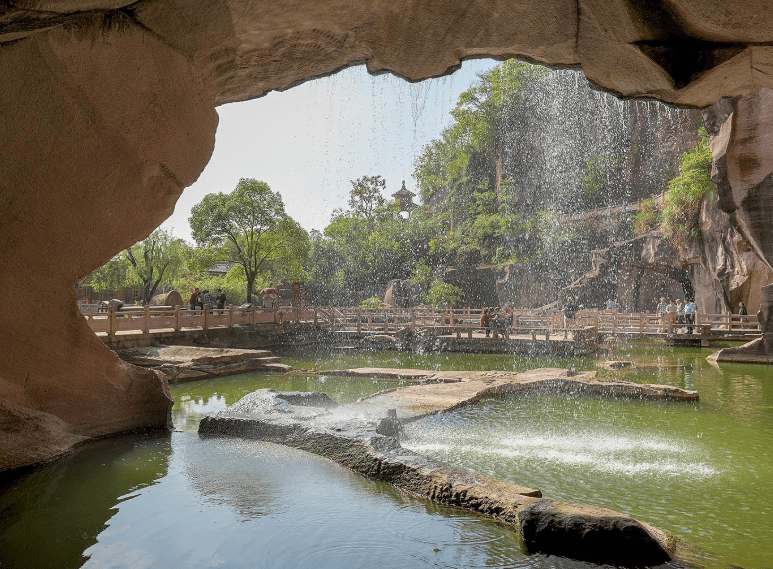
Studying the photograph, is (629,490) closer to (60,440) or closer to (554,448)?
(554,448)

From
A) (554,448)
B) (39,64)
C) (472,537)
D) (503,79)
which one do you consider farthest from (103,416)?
(503,79)

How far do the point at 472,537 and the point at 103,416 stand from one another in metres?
5.17

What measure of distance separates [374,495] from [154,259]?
33856 millimetres

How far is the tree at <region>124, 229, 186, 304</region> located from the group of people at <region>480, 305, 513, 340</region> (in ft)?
73.6

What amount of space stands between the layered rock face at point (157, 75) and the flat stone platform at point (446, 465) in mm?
2561

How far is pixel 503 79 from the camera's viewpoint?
105 feet

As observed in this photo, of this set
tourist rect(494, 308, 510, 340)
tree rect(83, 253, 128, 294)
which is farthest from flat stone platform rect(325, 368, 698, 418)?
tree rect(83, 253, 128, 294)

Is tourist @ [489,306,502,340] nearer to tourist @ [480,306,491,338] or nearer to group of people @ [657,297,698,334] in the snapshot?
tourist @ [480,306,491,338]

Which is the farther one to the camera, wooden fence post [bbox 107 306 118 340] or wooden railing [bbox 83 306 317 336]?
wooden railing [bbox 83 306 317 336]

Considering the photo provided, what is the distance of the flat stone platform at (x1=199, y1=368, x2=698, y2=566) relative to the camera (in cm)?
400

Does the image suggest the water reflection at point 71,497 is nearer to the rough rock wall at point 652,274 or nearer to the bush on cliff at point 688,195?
the rough rock wall at point 652,274

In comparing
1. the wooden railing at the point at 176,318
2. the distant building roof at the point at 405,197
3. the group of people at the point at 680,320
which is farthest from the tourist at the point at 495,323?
the distant building roof at the point at 405,197

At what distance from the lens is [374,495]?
5.27m

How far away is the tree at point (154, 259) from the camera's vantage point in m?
35.4
